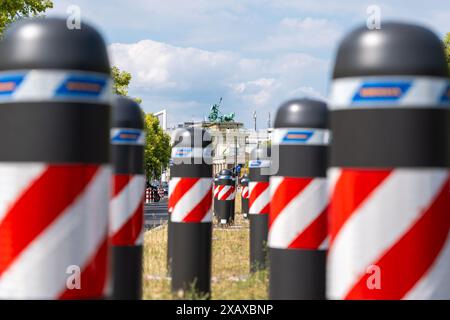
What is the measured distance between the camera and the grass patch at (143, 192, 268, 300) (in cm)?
845

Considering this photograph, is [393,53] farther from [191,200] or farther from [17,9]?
[17,9]

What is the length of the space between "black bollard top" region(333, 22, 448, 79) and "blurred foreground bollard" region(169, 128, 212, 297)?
4828 mm

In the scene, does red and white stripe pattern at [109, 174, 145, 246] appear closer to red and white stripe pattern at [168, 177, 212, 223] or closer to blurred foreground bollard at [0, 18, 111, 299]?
red and white stripe pattern at [168, 177, 212, 223]

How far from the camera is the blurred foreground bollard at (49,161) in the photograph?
8.79ft

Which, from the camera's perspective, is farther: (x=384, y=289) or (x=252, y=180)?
(x=252, y=180)

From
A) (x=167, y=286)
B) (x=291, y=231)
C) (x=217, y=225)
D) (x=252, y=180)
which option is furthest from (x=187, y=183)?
(x=217, y=225)

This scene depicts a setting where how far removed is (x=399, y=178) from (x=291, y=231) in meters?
2.60

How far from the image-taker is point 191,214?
24.7 ft

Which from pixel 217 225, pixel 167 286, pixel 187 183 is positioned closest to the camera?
pixel 187 183

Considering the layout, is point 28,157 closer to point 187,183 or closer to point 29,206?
point 29,206

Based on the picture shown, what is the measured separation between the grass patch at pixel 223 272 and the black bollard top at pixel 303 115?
300cm

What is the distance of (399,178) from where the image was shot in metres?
2.72

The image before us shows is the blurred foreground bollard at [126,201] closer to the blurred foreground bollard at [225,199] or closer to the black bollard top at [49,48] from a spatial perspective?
the black bollard top at [49,48]

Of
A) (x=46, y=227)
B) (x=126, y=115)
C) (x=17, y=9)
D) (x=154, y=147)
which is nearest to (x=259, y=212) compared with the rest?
(x=126, y=115)
